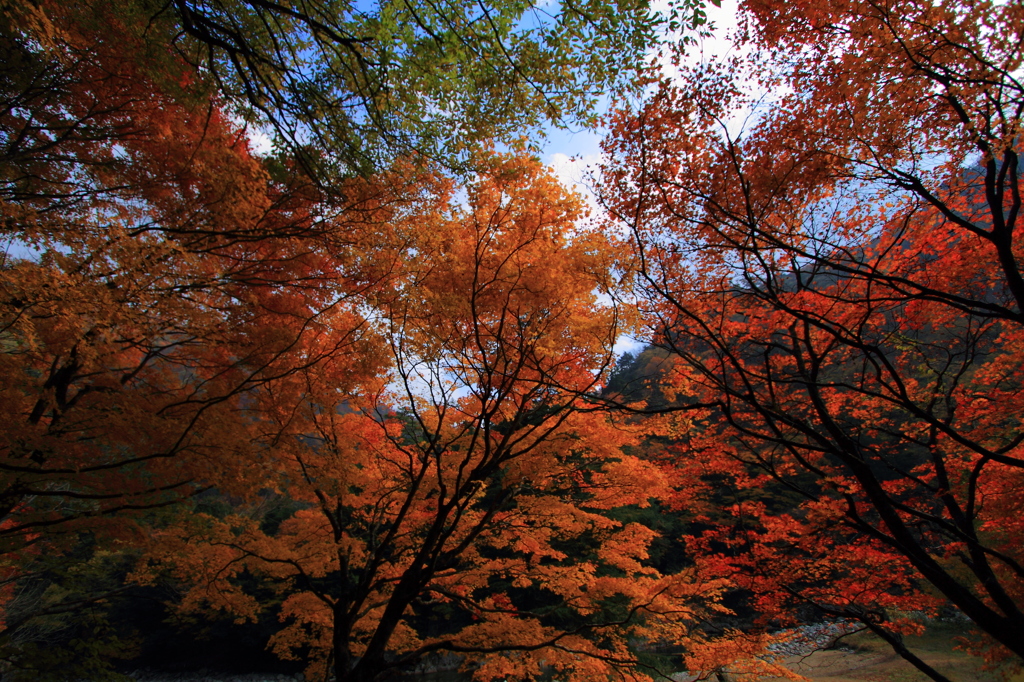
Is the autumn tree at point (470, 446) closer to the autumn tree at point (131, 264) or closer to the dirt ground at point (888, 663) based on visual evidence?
the autumn tree at point (131, 264)

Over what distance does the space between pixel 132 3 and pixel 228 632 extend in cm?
2532

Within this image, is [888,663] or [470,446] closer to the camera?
[470,446]

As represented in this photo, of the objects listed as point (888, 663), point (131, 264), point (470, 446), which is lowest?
point (888, 663)

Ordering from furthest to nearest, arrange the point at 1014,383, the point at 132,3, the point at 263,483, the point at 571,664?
the point at 571,664, the point at 1014,383, the point at 263,483, the point at 132,3

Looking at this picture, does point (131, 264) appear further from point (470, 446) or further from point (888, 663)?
point (888, 663)

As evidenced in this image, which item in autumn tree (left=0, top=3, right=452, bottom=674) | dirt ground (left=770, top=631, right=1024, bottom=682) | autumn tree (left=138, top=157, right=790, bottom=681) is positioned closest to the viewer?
autumn tree (left=0, top=3, right=452, bottom=674)

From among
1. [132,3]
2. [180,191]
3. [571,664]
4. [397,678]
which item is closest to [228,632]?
[397,678]

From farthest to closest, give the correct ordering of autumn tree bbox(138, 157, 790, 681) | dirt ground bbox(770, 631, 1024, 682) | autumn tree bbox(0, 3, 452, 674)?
1. dirt ground bbox(770, 631, 1024, 682)
2. autumn tree bbox(138, 157, 790, 681)
3. autumn tree bbox(0, 3, 452, 674)

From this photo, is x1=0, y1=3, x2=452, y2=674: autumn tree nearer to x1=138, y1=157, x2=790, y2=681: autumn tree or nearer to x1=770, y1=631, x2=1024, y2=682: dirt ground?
x1=138, y1=157, x2=790, y2=681: autumn tree

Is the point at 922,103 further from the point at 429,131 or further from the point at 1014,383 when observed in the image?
the point at 1014,383

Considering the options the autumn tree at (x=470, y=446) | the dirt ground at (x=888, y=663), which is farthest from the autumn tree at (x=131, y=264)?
the dirt ground at (x=888, y=663)

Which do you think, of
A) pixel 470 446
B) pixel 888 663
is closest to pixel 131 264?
pixel 470 446

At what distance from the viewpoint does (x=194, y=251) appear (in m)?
4.12

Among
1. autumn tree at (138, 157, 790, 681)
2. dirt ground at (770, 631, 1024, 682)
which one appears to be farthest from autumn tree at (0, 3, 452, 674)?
dirt ground at (770, 631, 1024, 682)
